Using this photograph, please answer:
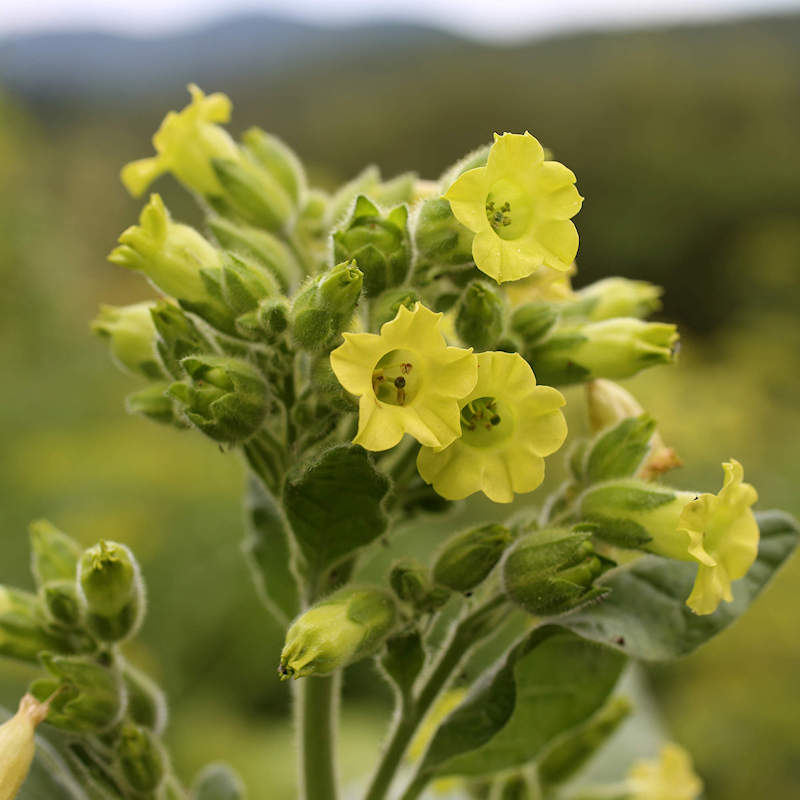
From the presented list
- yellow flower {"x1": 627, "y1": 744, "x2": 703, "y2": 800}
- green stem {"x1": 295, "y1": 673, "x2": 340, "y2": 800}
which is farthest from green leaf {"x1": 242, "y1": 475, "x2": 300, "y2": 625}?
yellow flower {"x1": 627, "y1": 744, "x2": 703, "y2": 800}

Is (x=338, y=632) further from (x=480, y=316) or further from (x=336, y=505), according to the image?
(x=480, y=316)

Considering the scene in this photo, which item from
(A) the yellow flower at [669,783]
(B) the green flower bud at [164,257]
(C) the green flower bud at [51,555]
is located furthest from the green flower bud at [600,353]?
(A) the yellow flower at [669,783]

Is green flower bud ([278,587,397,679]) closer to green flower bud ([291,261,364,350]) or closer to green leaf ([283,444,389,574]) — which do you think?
green leaf ([283,444,389,574])

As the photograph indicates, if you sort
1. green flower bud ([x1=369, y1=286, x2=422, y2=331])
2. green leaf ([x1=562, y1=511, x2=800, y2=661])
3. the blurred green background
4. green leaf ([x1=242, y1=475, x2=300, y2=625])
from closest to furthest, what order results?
green flower bud ([x1=369, y1=286, x2=422, y2=331]) < green leaf ([x1=562, y1=511, x2=800, y2=661]) < green leaf ([x1=242, y1=475, x2=300, y2=625]) < the blurred green background

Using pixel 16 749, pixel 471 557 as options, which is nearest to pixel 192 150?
pixel 471 557

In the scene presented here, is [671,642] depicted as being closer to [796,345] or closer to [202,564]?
[202,564]

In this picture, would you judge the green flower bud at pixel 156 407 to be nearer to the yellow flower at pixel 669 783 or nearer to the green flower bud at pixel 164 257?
the green flower bud at pixel 164 257
